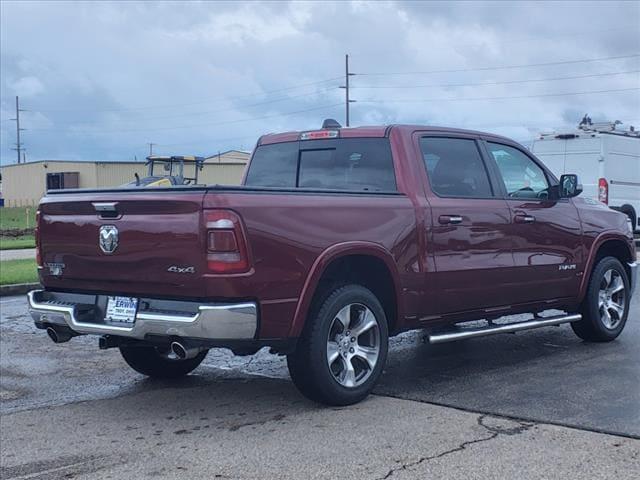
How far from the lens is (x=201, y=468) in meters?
4.52

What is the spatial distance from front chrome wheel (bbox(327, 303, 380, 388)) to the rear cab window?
105 centimetres

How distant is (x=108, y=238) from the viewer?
547cm

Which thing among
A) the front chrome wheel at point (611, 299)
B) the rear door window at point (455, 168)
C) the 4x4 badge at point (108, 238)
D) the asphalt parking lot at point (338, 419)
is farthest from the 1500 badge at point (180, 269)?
the front chrome wheel at point (611, 299)

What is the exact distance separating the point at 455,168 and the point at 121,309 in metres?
2.94

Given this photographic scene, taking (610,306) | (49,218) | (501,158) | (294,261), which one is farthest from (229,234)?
(610,306)

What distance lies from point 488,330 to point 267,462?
2657mm

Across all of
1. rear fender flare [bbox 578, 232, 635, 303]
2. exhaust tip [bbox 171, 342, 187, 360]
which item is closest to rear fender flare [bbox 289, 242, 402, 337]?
exhaust tip [bbox 171, 342, 187, 360]

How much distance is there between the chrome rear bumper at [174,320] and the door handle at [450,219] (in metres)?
1.87

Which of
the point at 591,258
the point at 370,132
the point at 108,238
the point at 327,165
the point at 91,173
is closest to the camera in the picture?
the point at 108,238

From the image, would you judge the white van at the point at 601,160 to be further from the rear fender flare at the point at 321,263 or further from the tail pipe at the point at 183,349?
the tail pipe at the point at 183,349

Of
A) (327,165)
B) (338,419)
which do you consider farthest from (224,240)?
(327,165)

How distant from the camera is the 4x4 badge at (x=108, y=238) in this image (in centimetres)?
543

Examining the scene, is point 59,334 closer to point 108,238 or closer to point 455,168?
point 108,238

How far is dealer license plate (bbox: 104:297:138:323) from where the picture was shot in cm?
531
